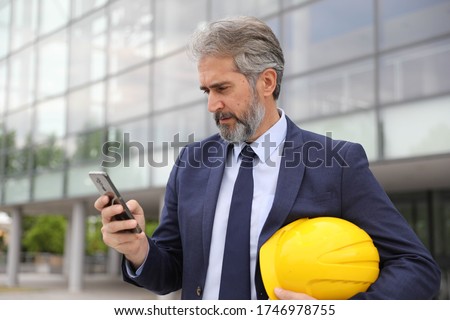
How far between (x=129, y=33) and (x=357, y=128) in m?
9.66

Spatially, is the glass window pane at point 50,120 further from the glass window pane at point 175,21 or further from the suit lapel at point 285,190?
the suit lapel at point 285,190

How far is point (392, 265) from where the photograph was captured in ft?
6.34

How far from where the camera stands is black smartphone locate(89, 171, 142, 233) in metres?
1.82

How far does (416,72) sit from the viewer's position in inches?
459

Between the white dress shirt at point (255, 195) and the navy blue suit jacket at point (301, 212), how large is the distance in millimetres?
31

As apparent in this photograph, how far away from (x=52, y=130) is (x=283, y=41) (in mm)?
12274

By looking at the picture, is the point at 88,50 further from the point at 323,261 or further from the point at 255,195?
the point at 323,261

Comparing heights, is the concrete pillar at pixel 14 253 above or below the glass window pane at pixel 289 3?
below

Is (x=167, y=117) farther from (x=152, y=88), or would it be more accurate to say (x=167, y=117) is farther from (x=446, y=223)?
(x=446, y=223)

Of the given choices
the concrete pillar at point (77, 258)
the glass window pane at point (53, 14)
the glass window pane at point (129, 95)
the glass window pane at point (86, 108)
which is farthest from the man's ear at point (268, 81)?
A: the concrete pillar at point (77, 258)

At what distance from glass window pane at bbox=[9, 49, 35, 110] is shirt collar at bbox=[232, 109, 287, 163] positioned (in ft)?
77.0

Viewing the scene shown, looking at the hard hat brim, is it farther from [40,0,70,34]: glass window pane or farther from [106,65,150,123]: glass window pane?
[40,0,70,34]: glass window pane

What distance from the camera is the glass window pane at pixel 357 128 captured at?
1195cm

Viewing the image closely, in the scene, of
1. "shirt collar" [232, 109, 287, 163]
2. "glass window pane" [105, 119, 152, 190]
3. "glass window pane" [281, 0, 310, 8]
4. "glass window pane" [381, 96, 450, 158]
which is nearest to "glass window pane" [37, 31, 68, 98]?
"glass window pane" [105, 119, 152, 190]
